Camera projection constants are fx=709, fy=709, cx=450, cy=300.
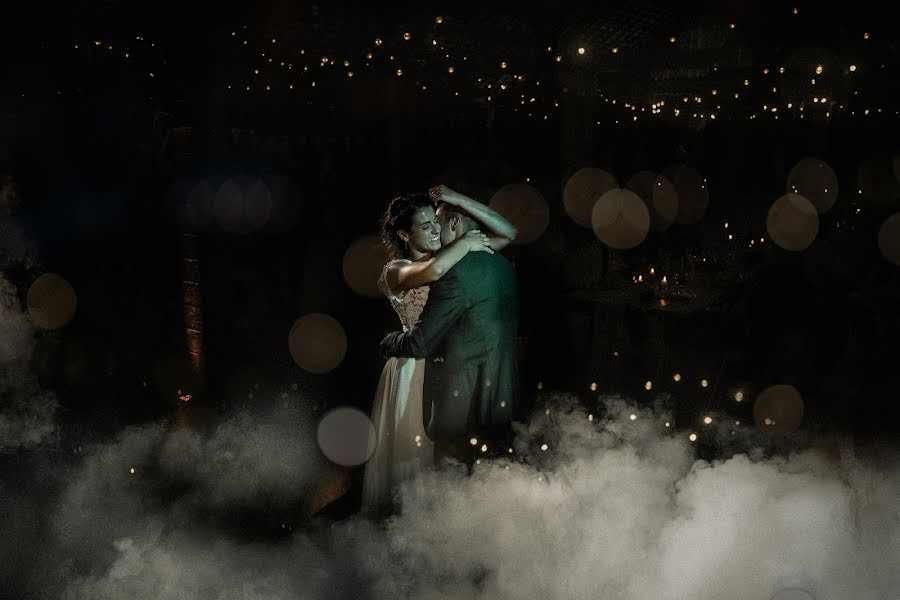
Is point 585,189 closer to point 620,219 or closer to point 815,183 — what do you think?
point 620,219

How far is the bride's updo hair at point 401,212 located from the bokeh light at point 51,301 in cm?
326

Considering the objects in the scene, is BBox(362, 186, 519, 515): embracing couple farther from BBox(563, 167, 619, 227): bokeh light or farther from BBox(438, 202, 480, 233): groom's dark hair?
BBox(563, 167, 619, 227): bokeh light

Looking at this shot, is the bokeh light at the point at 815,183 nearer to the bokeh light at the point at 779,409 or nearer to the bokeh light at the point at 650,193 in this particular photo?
the bokeh light at the point at 650,193

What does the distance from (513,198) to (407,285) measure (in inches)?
56.2

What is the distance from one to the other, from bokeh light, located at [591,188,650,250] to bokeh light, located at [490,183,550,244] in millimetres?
399

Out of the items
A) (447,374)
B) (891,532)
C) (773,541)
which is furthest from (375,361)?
(891,532)

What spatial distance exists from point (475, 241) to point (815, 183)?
2130 millimetres

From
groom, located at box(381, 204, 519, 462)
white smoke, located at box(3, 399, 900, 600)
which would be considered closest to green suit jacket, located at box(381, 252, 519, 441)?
groom, located at box(381, 204, 519, 462)

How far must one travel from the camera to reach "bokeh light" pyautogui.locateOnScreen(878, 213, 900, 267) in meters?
4.27

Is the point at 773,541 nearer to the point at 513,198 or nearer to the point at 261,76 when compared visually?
the point at 513,198

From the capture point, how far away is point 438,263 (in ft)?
14.2

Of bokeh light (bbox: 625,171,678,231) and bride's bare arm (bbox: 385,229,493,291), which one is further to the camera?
bokeh light (bbox: 625,171,678,231)

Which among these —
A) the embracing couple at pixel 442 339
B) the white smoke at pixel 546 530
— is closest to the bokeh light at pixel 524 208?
the embracing couple at pixel 442 339

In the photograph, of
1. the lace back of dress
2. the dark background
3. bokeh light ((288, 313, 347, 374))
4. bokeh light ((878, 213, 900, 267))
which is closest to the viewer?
the dark background
